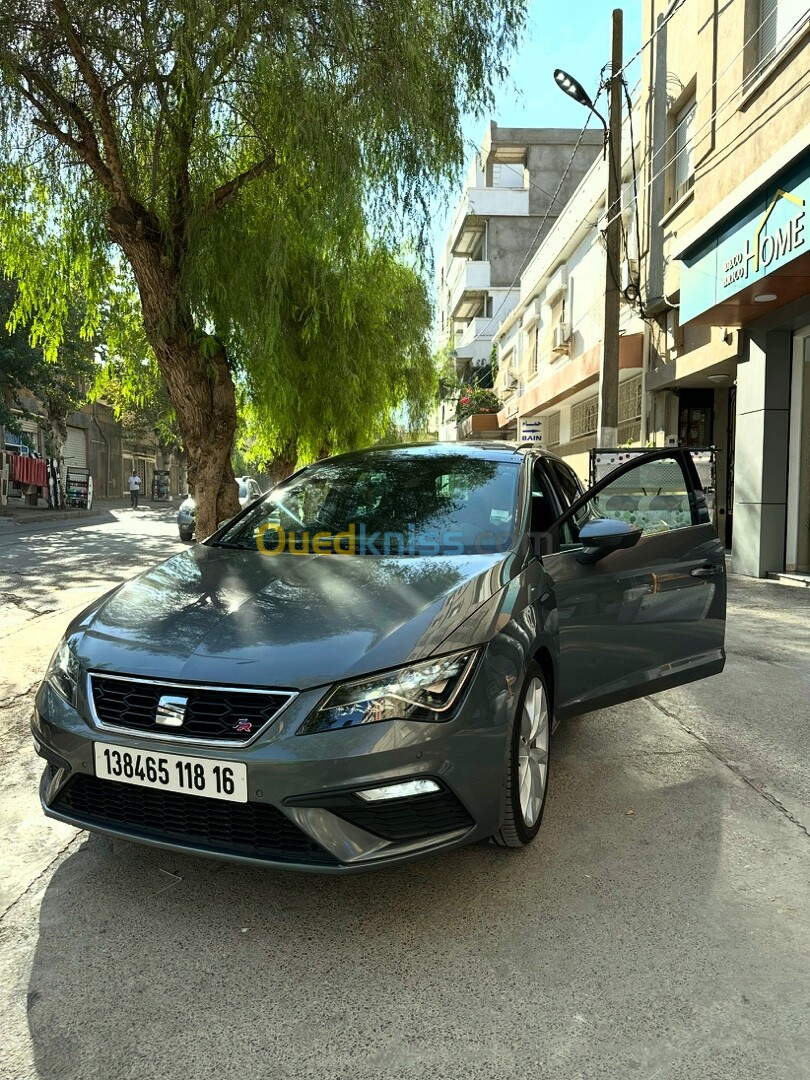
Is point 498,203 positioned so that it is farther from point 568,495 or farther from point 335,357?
point 568,495

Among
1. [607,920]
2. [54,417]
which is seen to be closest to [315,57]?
[607,920]

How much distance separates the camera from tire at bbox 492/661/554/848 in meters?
2.66

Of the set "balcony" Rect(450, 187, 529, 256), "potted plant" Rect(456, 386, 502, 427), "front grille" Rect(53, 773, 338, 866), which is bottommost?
"front grille" Rect(53, 773, 338, 866)

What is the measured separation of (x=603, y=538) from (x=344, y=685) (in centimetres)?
146

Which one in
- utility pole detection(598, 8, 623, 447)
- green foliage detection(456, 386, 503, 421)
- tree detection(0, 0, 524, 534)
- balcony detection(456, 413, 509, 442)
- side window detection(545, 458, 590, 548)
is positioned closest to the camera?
side window detection(545, 458, 590, 548)

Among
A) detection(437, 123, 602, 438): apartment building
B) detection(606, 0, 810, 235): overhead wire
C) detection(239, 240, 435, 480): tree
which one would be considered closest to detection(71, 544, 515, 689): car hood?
detection(239, 240, 435, 480): tree

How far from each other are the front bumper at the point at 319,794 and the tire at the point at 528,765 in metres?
0.10

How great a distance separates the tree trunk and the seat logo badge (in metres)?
5.05

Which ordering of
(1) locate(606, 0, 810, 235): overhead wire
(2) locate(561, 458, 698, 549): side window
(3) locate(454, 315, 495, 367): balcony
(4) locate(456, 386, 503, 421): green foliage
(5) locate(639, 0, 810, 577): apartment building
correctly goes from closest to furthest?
1. (2) locate(561, 458, 698, 549): side window
2. (5) locate(639, 0, 810, 577): apartment building
3. (1) locate(606, 0, 810, 235): overhead wire
4. (4) locate(456, 386, 503, 421): green foliage
5. (3) locate(454, 315, 495, 367): balcony

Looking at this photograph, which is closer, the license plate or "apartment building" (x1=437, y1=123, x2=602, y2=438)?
the license plate

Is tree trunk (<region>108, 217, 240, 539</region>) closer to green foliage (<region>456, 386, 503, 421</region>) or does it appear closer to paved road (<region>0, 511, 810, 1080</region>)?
paved road (<region>0, 511, 810, 1080</region>)

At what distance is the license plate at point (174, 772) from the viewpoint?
2.31 meters

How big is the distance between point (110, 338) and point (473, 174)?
35454 millimetres

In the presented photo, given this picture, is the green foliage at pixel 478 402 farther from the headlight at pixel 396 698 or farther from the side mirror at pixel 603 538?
the headlight at pixel 396 698
